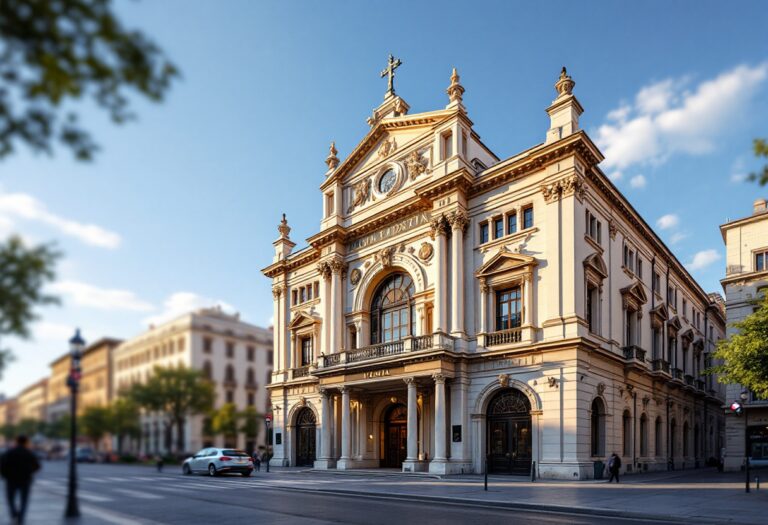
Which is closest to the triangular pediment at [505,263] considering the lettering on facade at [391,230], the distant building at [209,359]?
the lettering on facade at [391,230]

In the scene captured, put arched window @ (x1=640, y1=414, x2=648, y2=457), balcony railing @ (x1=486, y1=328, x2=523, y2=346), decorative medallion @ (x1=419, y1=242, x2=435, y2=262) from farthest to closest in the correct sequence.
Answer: arched window @ (x1=640, y1=414, x2=648, y2=457), decorative medallion @ (x1=419, y1=242, x2=435, y2=262), balcony railing @ (x1=486, y1=328, x2=523, y2=346)

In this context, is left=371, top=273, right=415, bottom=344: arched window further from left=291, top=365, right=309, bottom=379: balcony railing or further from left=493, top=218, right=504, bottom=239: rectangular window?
left=291, top=365, right=309, bottom=379: balcony railing

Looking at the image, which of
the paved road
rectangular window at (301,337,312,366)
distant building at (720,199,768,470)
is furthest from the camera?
rectangular window at (301,337,312,366)

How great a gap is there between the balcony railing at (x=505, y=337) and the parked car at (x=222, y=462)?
1441 cm

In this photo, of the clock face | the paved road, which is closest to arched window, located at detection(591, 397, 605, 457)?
the paved road

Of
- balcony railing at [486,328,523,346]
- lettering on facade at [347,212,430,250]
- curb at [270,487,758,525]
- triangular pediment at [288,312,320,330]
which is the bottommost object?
curb at [270,487,758,525]

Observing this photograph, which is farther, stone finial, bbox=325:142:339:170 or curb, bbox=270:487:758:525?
stone finial, bbox=325:142:339:170

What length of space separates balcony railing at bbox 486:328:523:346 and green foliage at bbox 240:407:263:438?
135 ft

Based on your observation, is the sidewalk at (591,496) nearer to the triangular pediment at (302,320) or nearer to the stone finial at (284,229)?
the triangular pediment at (302,320)

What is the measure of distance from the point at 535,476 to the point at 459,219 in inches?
525

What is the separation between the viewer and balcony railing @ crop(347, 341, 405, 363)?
Answer: 33.0 metres

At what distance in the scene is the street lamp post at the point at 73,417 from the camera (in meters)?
12.8

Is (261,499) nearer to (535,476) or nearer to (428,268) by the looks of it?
(535,476)

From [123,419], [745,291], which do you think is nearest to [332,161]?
[745,291]
